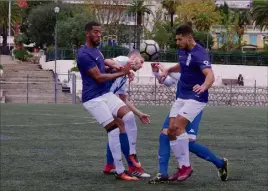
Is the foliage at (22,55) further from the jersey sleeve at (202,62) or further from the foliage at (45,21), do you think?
the jersey sleeve at (202,62)

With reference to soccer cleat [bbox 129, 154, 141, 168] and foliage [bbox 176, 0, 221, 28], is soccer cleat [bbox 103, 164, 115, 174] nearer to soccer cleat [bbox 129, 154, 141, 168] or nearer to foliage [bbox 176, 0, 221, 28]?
soccer cleat [bbox 129, 154, 141, 168]

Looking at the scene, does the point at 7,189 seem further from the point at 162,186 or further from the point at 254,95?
the point at 254,95

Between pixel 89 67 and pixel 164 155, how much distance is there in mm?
1457

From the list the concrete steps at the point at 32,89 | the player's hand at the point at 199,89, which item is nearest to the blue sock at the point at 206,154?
the player's hand at the point at 199,89

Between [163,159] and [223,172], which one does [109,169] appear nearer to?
[163,159]

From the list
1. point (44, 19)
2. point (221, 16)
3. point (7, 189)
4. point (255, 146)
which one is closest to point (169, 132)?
point (7, 189)

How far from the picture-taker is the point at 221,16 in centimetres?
8375

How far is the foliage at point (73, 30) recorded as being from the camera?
210ft

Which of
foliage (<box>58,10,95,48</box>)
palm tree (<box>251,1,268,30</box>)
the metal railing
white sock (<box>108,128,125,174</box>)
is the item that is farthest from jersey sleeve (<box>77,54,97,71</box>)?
palm tree (<box>251,1,268,30</box>)

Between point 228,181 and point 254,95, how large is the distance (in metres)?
36.1

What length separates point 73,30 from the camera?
2517 inches

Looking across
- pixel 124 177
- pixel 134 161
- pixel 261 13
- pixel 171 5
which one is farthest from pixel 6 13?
pixel 124 177

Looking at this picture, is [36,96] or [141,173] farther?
[36,96]

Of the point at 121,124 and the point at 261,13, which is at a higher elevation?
the point at 261,13
